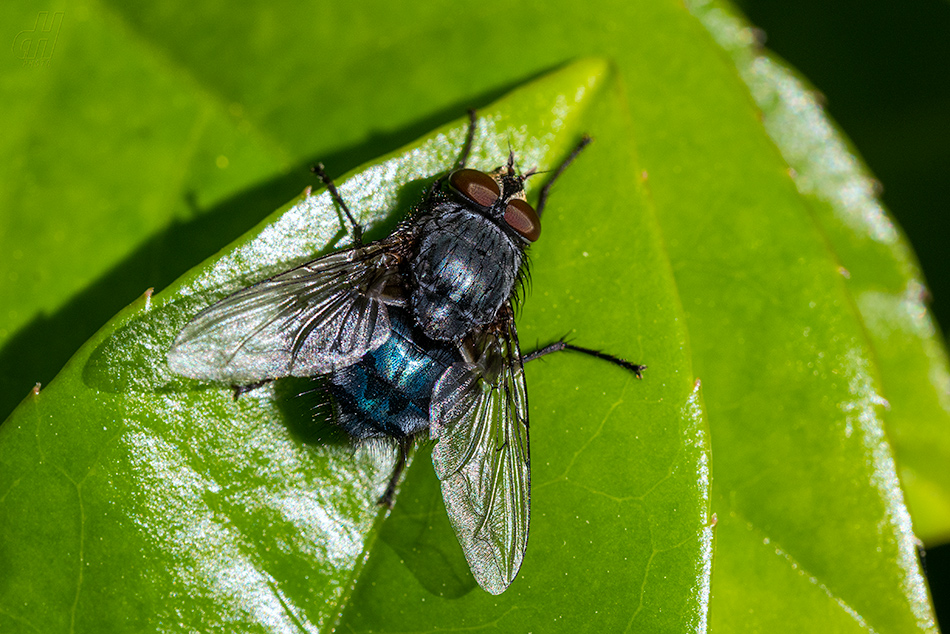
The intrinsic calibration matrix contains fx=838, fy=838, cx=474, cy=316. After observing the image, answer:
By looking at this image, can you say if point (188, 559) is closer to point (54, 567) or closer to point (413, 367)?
point (54, 567)

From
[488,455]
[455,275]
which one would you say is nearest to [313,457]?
[488,455]

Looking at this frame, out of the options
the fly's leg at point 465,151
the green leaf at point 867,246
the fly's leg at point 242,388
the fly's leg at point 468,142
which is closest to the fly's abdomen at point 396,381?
the fly's leg at point 242,388

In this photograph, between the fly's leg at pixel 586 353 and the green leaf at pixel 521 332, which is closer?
the green leaf at pixel 521 332

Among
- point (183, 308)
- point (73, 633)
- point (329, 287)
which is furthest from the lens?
point (329, 287)

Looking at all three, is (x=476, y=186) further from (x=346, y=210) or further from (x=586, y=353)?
(x=586, y=353)

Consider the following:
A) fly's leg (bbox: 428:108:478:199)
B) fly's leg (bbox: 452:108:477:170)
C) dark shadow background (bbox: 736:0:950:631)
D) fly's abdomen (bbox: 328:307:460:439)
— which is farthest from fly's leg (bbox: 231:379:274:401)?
dark shadow background (bbox: 736:0:950:631)

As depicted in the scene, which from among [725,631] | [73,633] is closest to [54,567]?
[73,633]

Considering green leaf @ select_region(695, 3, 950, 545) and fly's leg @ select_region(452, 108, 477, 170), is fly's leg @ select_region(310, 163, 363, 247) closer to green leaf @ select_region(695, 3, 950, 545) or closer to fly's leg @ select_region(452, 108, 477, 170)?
fly's leg @ select_region(452, 108, 477, 170)

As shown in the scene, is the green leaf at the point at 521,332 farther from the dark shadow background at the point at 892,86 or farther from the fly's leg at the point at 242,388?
the dark shadow background at the point at 892,86
